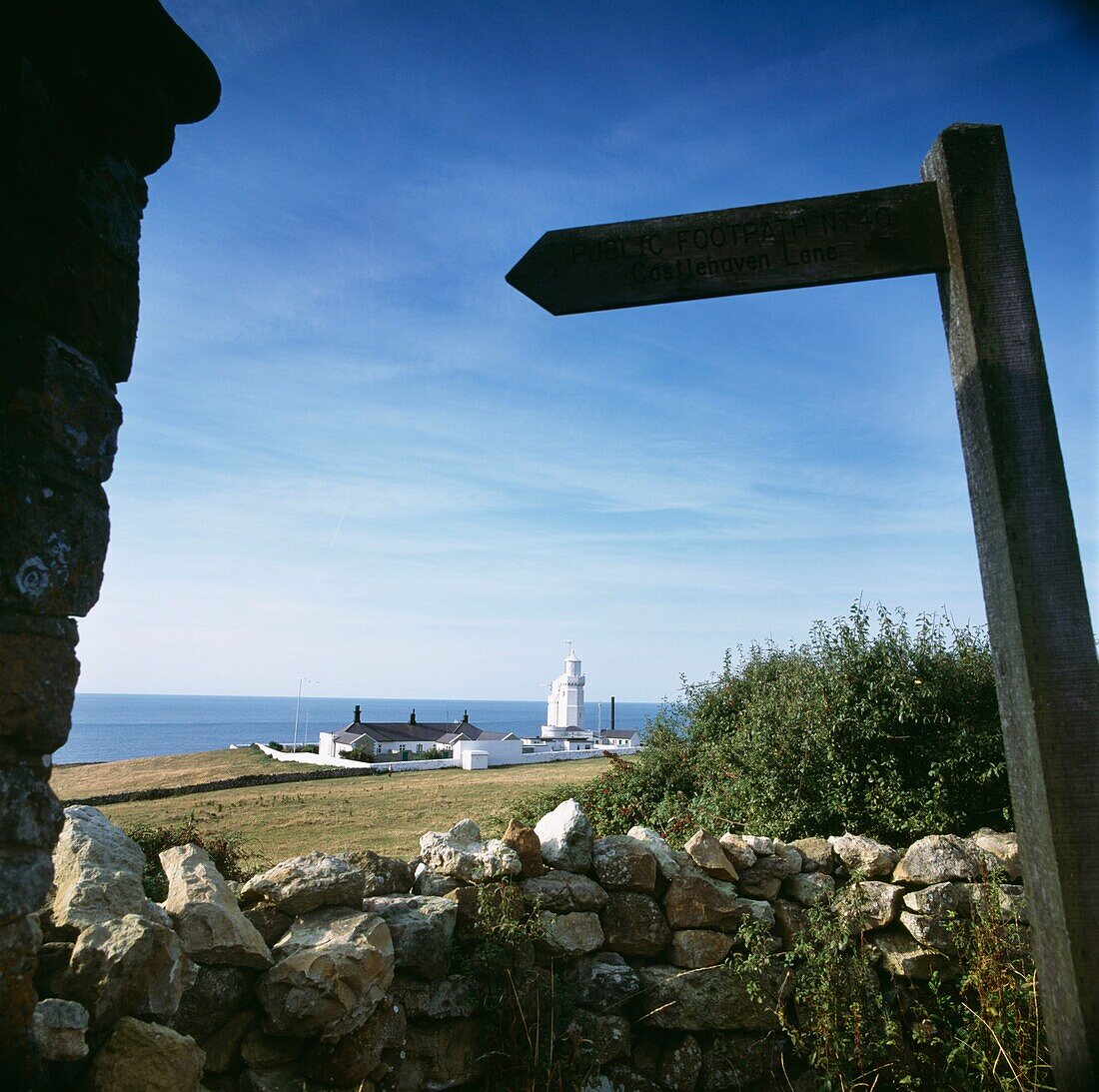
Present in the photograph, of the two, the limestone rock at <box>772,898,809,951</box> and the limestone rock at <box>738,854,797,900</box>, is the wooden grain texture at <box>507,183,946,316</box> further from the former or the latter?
the limestone rock at <box>772,898,809,951</box>

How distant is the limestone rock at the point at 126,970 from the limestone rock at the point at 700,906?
8.91ft

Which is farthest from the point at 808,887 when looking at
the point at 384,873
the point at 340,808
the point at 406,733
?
the point at 406,733

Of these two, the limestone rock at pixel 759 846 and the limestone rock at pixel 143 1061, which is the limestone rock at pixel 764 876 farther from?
the limestone rock at pixel 143 1061

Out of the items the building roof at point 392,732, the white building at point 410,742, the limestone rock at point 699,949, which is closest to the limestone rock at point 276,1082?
Result: the limestone rock at point 699,949

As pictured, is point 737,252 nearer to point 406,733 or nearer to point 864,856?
point 864,856

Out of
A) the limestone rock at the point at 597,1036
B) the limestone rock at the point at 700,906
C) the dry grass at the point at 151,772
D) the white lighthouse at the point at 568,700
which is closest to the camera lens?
the limestone rock at the point at 597,1036

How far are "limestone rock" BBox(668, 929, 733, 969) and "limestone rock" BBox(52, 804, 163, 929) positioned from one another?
2756 mm

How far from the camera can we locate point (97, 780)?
1683 cm

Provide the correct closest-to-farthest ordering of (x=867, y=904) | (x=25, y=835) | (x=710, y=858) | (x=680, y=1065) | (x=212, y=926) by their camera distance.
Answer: (x=25, y=835)
(x=212, y=926)
(x=680, y=1065)
(x=867, y=904)
(x=710, y=858)

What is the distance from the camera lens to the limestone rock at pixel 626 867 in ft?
14.8

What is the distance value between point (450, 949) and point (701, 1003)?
1485 mm

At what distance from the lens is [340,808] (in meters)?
9.48

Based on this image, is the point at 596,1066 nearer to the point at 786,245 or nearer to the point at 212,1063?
the point at 212,1063

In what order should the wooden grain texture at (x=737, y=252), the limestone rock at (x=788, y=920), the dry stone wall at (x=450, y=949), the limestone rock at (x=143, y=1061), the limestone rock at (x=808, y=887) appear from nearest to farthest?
1. the limestone rock at (x=143, y=1061)
2. the dry stone wall at (x=450, y=949)
3. the wooden grain texture at (x=737, y=252)
4. the limestone rock at (x=788, y=920)
5. the limestone rock at (x=808, y=887)
